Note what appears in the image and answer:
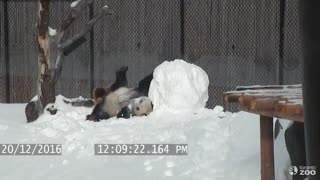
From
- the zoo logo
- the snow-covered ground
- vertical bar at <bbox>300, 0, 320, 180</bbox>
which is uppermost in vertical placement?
vertical bar at <bbox>300, 0, 320, 180</bbox>

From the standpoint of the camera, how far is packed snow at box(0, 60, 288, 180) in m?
5.29

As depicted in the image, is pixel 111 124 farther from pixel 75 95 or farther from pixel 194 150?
pixel 75 95

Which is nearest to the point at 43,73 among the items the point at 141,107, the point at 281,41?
the point at 141,107

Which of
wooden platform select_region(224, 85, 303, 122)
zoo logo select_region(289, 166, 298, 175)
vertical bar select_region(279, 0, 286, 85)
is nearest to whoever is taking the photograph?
wooden platform select_region(224, 85, 303, 122)

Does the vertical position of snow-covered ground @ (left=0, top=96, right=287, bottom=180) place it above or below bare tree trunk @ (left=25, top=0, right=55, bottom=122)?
below

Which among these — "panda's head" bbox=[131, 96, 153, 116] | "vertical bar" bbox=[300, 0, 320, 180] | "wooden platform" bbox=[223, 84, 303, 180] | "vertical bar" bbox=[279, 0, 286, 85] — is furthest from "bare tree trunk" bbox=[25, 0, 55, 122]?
"vertical bar" bbox=[300, 0, 320, 180]

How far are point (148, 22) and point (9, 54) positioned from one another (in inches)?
112

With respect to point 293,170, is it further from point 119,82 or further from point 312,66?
point 119,82

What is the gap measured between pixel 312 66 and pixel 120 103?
6336mm

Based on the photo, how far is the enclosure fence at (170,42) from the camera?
9.45m

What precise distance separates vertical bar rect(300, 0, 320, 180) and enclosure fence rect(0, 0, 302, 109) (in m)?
7.90

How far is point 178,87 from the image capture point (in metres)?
7.72

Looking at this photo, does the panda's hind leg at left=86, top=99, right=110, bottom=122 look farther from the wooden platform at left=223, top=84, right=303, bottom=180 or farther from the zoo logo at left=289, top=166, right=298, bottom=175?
the zoo logo at left=289, top=166, right=298, bottom=175

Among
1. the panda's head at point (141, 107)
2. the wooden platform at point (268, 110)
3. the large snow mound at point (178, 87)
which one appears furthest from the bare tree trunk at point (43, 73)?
the wooden platform at point (268, 110)
